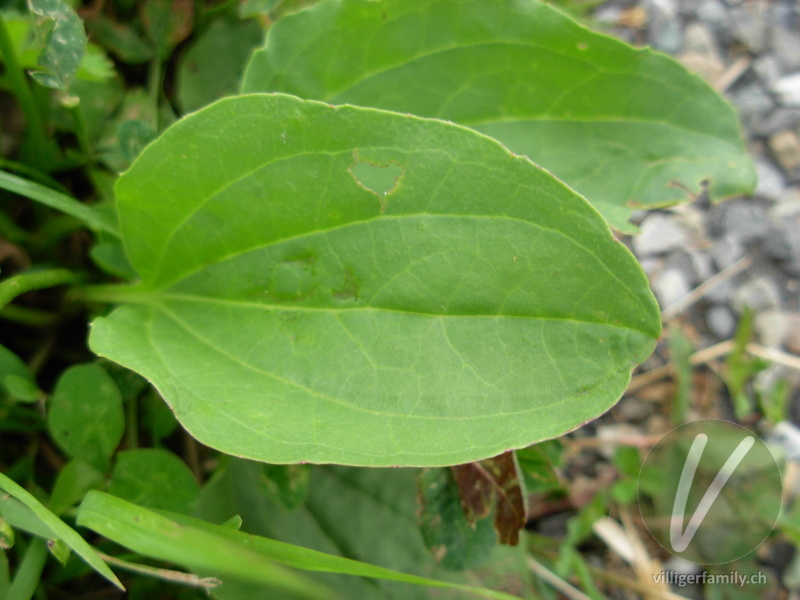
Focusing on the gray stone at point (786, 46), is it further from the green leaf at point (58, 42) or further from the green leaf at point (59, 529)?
the green leaf at point (59, 529)

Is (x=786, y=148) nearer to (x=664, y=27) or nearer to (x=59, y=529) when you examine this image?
(x=664, y=27)

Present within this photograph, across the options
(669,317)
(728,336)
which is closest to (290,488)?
(669,317)

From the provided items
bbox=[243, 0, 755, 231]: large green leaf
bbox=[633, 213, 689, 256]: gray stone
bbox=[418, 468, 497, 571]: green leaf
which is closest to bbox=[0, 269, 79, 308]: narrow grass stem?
bbox=[243, 0, 755, 231]: large green leaf

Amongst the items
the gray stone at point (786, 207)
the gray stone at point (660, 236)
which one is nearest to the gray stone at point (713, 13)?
the gray stone at point (786, 207)

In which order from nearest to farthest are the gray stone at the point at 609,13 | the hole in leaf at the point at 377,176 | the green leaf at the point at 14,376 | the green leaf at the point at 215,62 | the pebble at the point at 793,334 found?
the hole in leaf at the point at 377,176 → the green leaf at the point at 14,376 → the green leaf at the point at 215,62 → the pebble at the point at 793,334 → the gray stone at the point at 609,13

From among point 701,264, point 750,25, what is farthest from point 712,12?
point 701,264

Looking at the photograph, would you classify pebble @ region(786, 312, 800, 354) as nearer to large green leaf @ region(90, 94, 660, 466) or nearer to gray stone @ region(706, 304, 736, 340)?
gray stone @ region(706, 304, 736, 340)

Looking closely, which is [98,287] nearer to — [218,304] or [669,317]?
[218,304]
